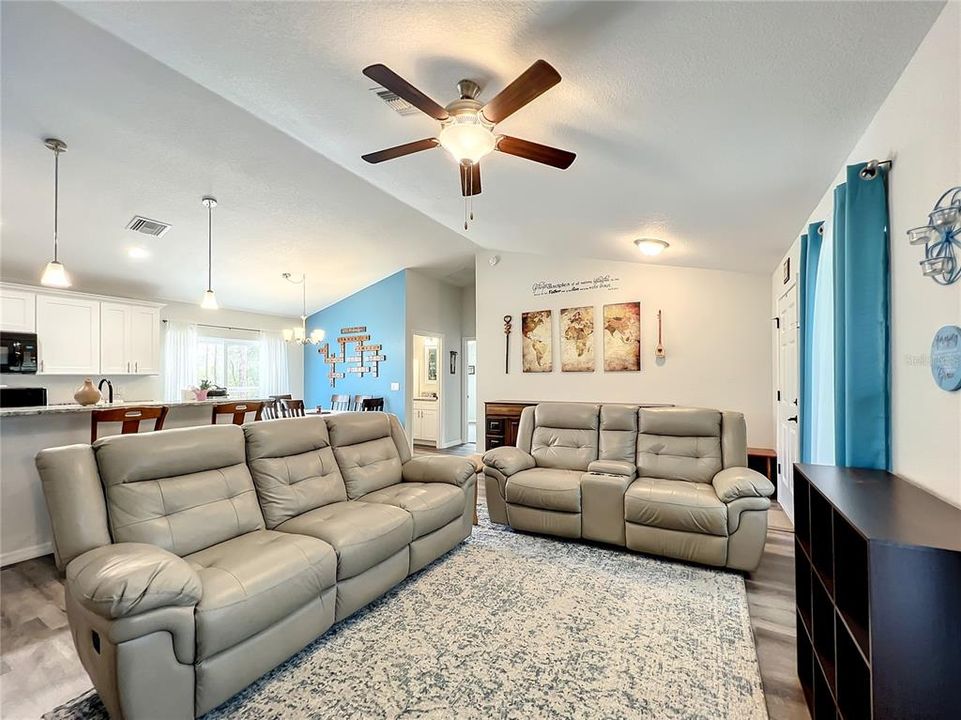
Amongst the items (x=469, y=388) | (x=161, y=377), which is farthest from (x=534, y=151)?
(x=469, y=388)

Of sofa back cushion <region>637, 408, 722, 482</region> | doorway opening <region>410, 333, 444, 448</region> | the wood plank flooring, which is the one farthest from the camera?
doorway opening <region>410, 333, 444, 448</region>

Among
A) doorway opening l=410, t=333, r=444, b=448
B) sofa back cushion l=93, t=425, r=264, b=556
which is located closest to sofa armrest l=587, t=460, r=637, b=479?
sofa back cushion l=93, t=425, r=264, b=556

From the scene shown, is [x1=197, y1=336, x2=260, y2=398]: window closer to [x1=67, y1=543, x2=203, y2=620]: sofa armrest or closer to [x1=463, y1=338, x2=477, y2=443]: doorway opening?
[x1=463, y1=338, x2=477, y2=443]: doorway opening

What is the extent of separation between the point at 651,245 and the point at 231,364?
6866 millimetres

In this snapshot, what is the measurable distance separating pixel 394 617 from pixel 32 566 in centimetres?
266

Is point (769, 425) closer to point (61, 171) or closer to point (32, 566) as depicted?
point (32, 566)

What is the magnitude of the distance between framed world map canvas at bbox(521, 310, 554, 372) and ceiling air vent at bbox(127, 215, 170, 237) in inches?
172

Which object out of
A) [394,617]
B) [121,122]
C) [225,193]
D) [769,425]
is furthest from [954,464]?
[225,193]

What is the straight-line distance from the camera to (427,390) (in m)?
8.94

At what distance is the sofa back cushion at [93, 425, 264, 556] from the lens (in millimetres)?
2066

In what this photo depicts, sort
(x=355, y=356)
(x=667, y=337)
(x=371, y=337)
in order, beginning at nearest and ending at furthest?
(x=667, y=337) < (x=371, y=337) < (x=355, y=356)

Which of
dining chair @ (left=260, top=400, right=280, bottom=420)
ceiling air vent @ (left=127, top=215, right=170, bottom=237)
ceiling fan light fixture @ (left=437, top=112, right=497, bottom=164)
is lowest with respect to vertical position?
dining chair @ (left=260, top=400, right=280, bottom=420)

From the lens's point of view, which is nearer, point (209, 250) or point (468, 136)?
point (468, 136)

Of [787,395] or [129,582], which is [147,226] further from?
[787,395]
